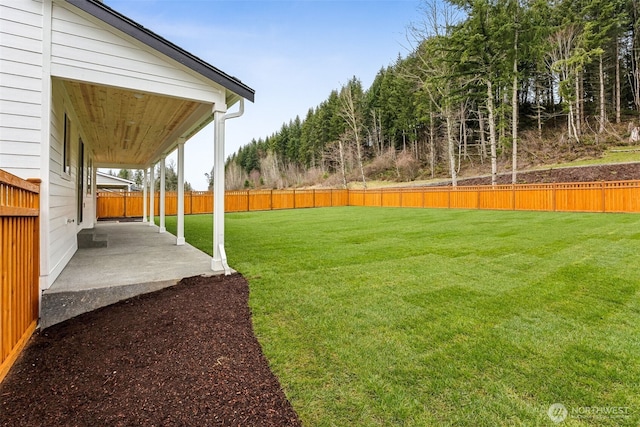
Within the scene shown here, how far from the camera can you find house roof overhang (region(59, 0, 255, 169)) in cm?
368

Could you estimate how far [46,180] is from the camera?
3.25 m

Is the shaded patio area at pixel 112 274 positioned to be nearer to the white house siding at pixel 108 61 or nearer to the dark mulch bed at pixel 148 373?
the dark mulch bed at pixel 148 373

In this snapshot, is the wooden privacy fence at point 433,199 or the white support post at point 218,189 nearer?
the white support post at point 218,189

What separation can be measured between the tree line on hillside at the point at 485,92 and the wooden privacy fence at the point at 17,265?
16.9 meters

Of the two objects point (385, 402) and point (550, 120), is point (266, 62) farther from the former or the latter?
point (550, 120)

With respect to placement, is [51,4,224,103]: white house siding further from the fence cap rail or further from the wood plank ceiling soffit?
the fence cap rail

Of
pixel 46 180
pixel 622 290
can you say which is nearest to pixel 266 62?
pixel 46 180

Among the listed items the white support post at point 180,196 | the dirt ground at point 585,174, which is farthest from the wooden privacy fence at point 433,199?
the white support post at point 180,196

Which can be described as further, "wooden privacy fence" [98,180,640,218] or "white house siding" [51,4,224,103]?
"wooden privacy fence" [98,180,640,218]

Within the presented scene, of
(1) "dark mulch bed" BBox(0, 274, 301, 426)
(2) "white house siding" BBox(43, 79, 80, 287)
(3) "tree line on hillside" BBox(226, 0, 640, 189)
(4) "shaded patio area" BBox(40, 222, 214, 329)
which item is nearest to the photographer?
(1) "dark mulch bed" BBox(0, 274, 301, 426)

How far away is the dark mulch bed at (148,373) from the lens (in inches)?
66.9

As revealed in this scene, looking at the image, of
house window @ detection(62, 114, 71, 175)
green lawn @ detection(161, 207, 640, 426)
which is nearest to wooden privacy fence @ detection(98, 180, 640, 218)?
green lawn @ detection(161, 207, 640, 426)

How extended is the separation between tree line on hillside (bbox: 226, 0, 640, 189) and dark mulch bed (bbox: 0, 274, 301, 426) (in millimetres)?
16248

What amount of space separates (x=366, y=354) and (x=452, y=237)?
203 inches
